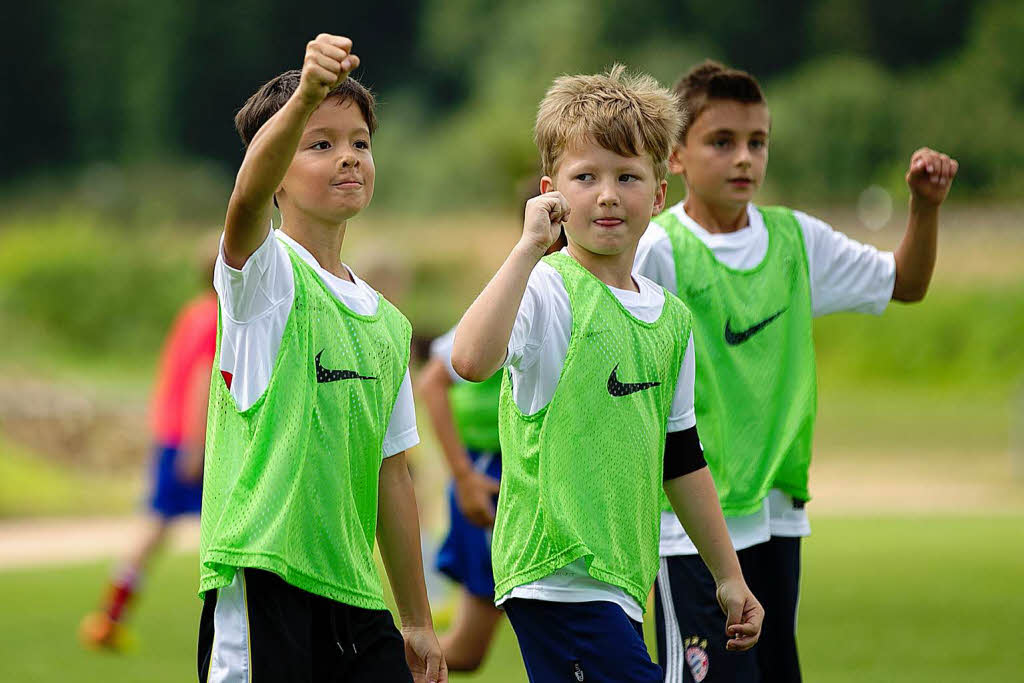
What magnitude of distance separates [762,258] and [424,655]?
163cm

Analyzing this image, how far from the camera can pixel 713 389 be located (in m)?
4.26

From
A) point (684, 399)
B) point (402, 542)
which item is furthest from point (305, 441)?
point (684, 399)

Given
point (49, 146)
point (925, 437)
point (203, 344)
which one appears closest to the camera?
point (203, 344)

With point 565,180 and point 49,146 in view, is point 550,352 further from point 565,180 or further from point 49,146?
point 49,146

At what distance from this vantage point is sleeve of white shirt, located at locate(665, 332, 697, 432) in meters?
3.66

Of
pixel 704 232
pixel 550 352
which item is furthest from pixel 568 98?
pixel 704 232

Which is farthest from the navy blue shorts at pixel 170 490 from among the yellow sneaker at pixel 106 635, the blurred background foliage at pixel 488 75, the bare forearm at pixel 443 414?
the blurred background foliage at pixel 488 75

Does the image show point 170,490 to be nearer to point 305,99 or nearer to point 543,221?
point 543,221

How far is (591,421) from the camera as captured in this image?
3.41 metres

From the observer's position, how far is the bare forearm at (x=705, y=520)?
11.7 ft

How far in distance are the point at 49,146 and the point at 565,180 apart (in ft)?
219

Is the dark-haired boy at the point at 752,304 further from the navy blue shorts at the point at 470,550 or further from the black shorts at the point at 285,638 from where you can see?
the navy blue shorts at the point at 470,550

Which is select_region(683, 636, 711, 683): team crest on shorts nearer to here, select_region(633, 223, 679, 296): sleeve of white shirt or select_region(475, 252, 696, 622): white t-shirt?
select_region(475, 252, 696, 622): white t-shirt

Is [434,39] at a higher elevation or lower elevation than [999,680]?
higher
